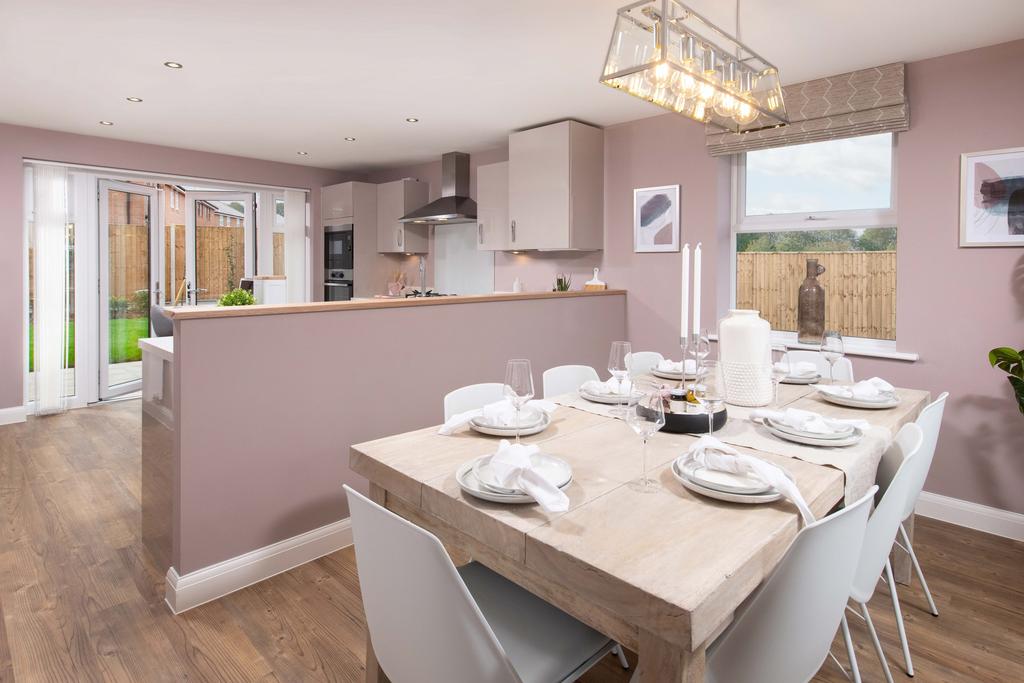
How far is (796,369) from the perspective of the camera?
2449 millimetres

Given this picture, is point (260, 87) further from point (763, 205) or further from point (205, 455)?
point (763, 205)

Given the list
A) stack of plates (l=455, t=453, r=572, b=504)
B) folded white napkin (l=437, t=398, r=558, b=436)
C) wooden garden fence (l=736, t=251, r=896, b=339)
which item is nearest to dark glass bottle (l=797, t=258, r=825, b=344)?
wooden garden fence (l=736, t=251, r=896, b=339)

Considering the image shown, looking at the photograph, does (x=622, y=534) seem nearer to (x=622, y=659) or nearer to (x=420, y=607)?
(x=420, y=607)

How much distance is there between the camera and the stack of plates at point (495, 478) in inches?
46.9

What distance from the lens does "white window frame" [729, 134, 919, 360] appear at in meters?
3.22

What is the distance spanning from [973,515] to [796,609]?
261cm

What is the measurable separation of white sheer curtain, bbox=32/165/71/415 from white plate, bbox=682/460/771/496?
5.46m

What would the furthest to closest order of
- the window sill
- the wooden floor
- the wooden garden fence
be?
A: 1. the wooden garden fence
2. the window sill
3. the wooden floor

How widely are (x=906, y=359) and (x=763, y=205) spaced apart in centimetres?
126

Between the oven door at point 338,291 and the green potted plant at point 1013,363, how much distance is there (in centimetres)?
506

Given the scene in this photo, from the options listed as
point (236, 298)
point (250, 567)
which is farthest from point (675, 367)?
point (236, 298)

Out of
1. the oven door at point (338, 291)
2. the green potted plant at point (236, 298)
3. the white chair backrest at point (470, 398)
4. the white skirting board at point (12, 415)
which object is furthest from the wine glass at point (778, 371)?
the white skirting board at point (12, 415)

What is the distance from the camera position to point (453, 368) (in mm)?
3014

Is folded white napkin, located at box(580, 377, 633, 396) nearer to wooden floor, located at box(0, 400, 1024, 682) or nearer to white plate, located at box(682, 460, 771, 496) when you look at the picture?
white plate, located at box(682, 460, 771, 496)
